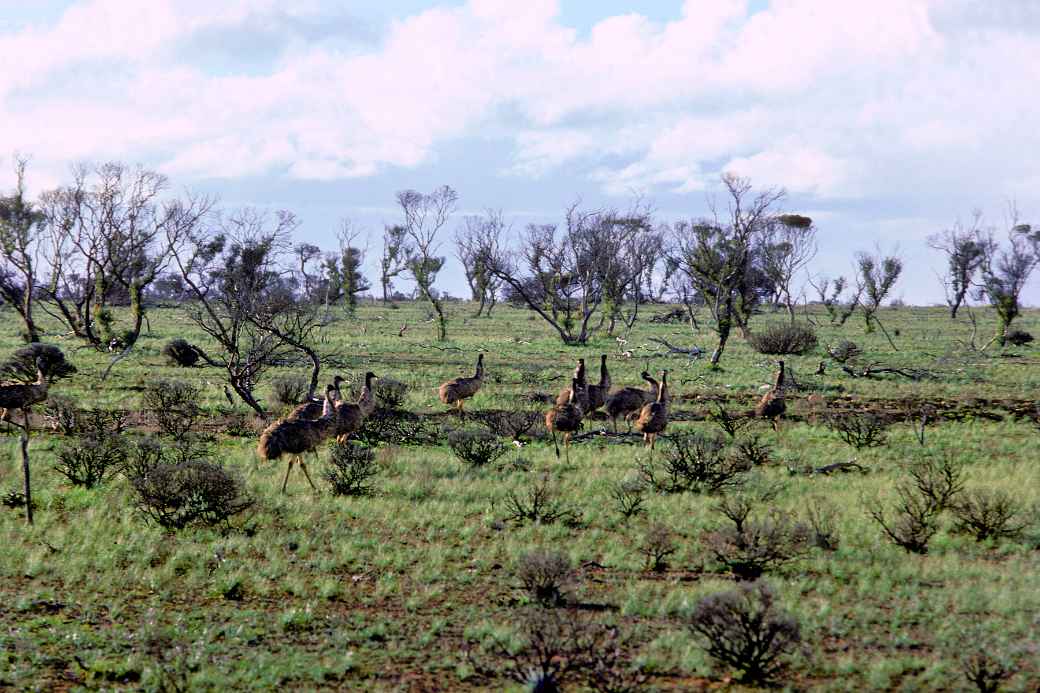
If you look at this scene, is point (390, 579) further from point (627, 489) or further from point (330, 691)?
point (627, 489)

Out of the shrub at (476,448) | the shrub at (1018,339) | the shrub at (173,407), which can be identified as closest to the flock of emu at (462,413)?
the shrub at (476,448)

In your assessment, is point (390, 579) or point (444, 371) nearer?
point (390, 579)

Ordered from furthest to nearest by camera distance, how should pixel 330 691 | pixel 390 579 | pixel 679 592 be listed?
pixel 390 579 → pixel 679 592 → pixel 330 691

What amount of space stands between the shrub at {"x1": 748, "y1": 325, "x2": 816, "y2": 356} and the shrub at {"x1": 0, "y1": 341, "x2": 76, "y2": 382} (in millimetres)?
25952

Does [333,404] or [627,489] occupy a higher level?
[333,404]

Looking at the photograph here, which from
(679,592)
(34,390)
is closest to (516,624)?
(679,592)

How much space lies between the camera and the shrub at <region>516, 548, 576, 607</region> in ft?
27.3

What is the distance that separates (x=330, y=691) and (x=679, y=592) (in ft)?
11.6

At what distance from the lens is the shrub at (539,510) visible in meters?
11.1

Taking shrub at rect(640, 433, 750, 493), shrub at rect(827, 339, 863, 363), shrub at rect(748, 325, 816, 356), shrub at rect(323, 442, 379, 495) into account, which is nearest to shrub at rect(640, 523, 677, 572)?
shrub at rect(640, 433, 750, 493)

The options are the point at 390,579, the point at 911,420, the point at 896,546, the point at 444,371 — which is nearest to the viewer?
the point at 390,579

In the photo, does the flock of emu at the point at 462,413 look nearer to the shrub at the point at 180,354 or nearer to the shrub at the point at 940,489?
the shrub at the point at 940,489

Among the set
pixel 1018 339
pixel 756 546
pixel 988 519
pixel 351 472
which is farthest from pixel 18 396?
pixel 1018 339

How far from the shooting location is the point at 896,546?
9852mm
